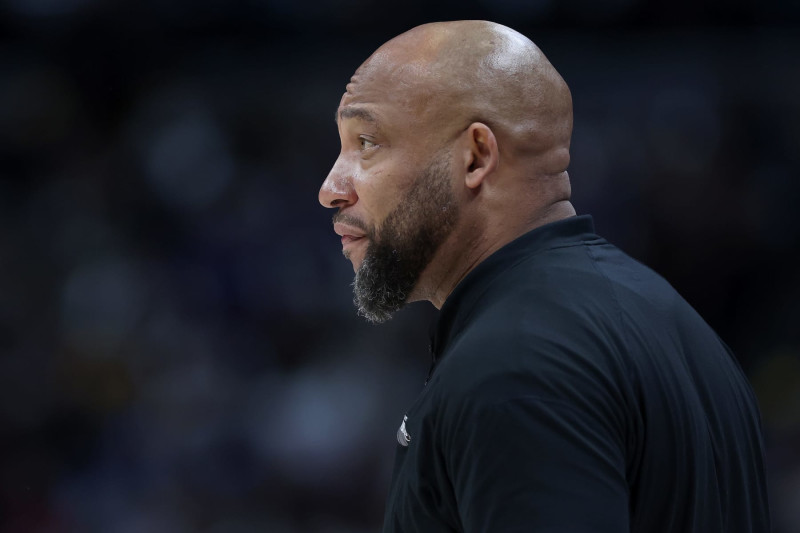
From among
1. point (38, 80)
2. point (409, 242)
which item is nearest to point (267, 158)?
point (38, 80)

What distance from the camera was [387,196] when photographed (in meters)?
1.54

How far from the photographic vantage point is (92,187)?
3654 mm

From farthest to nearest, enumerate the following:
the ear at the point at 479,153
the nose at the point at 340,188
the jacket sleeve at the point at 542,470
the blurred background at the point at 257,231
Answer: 1. the blurred background at the point at 257,231
2. the nose at the point at 340,188
3. the ear at the point at 479,153
4. the jacket sleeve at the point at 542,470

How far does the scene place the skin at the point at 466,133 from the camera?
1.49 metres

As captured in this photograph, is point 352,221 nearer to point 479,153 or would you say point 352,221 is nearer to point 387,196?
point 387,196

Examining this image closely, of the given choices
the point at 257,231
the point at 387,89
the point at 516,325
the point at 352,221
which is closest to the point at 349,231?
the point at 352,221

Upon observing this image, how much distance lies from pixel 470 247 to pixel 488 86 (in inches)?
10.2

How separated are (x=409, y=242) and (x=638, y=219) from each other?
2195mm

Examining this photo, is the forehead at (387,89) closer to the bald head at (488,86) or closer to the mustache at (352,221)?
the bald head at (488,86)

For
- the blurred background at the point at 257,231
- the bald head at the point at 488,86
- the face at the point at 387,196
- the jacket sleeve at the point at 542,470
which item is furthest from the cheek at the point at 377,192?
the blurred background at the point at 257,231

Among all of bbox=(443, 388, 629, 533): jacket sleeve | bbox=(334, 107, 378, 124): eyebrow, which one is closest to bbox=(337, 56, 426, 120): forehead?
bbox=(334, 107, 378, 124): eyebrow

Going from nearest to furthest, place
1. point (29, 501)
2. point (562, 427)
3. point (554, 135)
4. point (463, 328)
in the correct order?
point (562, 427)
point (463, 328)
point (554, 135)
point (29, 501)

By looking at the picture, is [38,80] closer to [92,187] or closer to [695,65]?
[92,187]

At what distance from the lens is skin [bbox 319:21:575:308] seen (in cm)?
149
